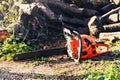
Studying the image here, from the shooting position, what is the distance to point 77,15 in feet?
31.8

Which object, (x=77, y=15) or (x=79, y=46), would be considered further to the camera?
(x=77, y=15)

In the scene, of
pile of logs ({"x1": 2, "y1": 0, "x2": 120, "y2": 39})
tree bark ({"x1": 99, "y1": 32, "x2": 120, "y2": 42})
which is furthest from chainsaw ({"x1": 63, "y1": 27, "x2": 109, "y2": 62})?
pile of logs ({"x1": 2, "y1": 0, "x2": 120, "y2": 39})

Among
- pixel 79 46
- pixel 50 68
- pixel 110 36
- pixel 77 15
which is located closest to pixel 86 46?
pixel 79 46

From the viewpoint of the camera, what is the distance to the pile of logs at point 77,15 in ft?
29.2

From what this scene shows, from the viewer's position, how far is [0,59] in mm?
7926

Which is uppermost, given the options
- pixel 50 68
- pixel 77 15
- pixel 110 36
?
pixel 77 15

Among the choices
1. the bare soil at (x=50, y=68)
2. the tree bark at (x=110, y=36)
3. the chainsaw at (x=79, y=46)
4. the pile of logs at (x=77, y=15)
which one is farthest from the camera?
the pile of logs at (x=77, y=15)

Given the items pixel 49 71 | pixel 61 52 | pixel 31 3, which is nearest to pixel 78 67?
pixel 49 71

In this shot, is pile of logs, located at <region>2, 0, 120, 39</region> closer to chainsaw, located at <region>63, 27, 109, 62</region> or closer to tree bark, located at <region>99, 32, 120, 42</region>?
tree bark, located at <region>99, 32, 120, 42</region>

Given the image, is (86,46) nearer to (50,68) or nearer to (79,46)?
(79,46)

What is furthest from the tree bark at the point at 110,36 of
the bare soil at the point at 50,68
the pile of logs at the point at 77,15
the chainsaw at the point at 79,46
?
the chainsaw at the point at 79,46

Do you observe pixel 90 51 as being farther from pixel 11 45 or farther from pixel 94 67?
pixel 11 45

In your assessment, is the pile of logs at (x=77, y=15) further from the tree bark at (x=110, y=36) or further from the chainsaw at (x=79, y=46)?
the chainsaw at (x=79, y=46)

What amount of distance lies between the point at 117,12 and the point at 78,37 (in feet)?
9.99
